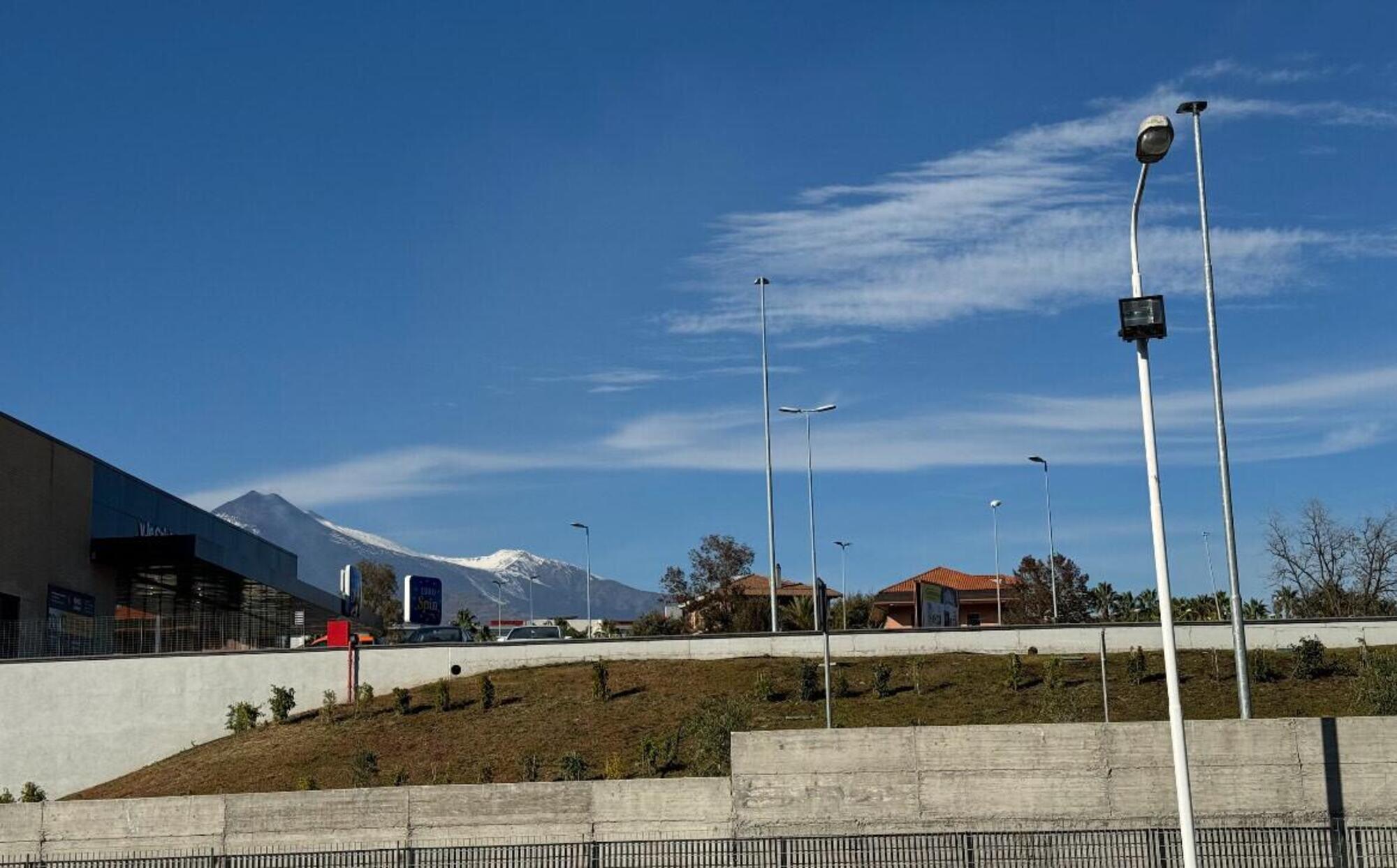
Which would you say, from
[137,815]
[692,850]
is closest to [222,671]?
[137,815]

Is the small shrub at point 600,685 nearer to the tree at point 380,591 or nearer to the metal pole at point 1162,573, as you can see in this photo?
the metal pole at point 1162,573

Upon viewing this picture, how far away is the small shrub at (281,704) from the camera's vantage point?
167 feet

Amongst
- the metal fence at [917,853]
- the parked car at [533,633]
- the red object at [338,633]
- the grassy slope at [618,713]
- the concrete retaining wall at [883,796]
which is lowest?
the metal fence at [917,853]

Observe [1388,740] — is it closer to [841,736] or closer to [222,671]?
[841,736]

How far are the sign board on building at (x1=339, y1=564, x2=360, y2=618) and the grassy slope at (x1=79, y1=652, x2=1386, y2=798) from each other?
4246 cm

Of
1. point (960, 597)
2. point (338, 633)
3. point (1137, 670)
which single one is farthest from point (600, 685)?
point (960, 597)

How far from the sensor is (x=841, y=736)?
99.9 feet

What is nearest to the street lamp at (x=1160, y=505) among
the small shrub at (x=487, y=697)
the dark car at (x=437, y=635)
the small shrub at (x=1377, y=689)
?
the small shrub at (x=1377, y=689)

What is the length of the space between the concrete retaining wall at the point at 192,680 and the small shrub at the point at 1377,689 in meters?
7.80

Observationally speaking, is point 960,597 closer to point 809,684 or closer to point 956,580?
point 956,580

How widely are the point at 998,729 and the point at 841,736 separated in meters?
3.21

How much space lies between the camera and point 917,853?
93.4 ft

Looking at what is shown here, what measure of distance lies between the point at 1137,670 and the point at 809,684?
10743 mm

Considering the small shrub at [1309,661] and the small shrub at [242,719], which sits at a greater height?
the small shrub at [1309,661]
